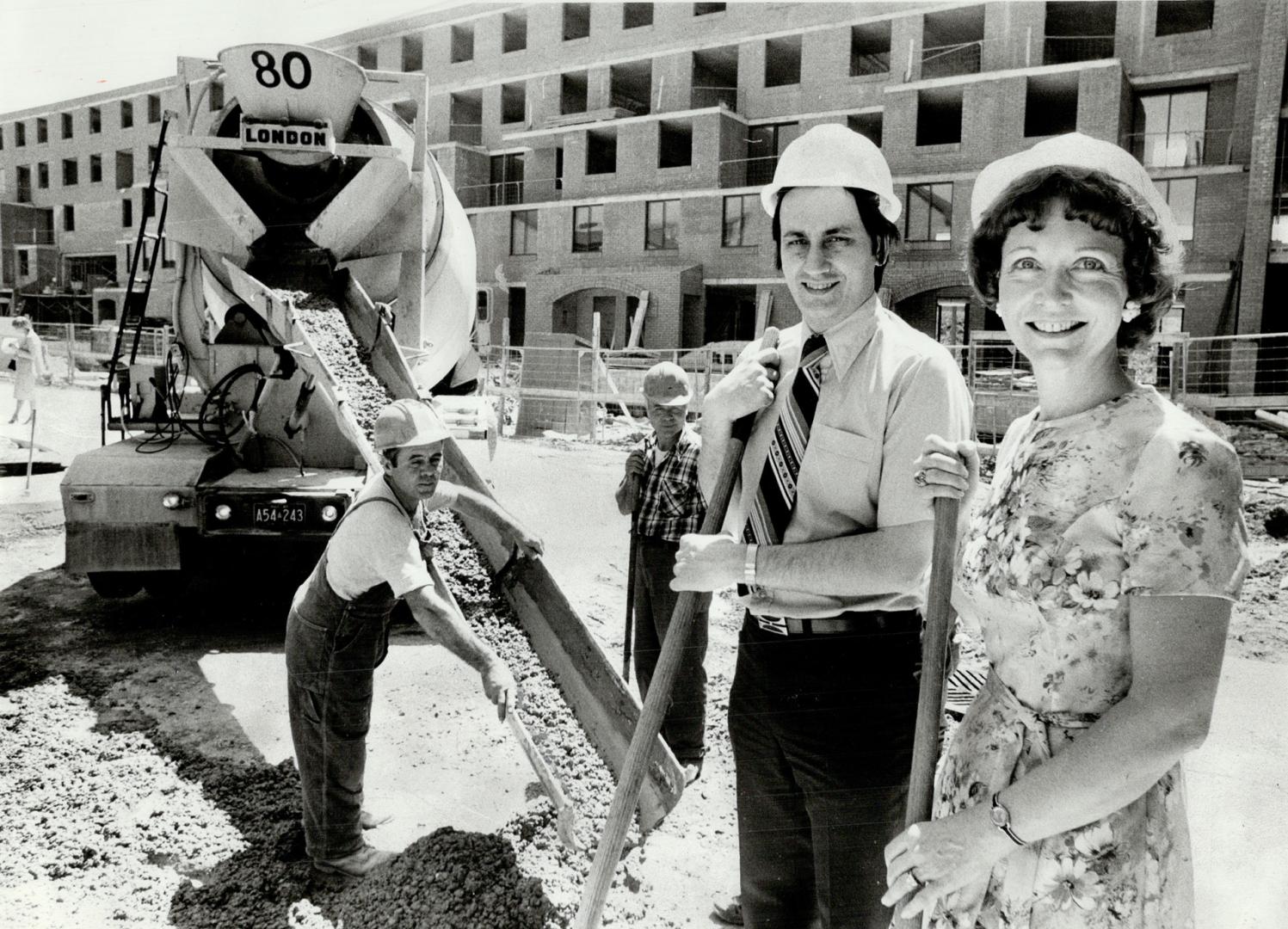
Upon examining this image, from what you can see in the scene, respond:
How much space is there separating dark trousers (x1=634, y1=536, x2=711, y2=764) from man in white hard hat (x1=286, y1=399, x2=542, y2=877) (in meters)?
1.03

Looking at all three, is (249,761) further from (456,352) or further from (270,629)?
(456,352)

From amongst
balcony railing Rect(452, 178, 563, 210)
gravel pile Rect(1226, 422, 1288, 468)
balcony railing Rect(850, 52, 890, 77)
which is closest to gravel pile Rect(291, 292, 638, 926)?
gravel pile Rect(1226, 422, 1288, 468)

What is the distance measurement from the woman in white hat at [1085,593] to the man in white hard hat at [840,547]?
0.35 m

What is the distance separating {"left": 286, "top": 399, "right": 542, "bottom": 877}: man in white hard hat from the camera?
105 inches

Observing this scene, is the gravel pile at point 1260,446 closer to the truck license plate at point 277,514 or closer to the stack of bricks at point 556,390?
the stack of bricks at point 556,390

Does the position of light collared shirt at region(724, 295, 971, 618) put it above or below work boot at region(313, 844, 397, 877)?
above

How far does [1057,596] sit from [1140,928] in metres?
0.44

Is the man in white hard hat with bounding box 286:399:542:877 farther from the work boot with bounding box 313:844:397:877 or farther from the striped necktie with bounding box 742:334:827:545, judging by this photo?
the striped necktie with bounding box 742:334:827:545

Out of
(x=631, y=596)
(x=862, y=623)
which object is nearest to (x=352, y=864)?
(x=631, y=596)

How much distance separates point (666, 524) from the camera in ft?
12.4

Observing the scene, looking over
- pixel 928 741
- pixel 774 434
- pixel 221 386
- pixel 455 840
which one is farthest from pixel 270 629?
pixel 928 741

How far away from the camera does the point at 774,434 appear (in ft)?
6.40

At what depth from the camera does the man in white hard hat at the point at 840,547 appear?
174 centimetres

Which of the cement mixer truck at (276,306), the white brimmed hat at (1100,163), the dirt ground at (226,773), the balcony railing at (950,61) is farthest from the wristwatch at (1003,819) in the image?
the balcony railing at (950,61)
